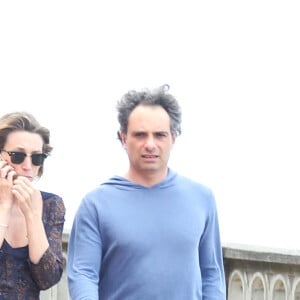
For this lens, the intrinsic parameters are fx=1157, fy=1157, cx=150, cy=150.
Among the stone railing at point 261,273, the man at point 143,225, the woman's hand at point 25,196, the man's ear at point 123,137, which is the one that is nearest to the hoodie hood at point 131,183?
the man at point 143,225

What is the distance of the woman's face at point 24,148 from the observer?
475 centimetres

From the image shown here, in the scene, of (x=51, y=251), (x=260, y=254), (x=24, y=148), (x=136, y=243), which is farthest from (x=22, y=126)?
(x=260, y=254)

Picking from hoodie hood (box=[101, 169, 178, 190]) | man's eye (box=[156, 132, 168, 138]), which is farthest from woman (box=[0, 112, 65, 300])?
man's eye (box=[156, 132, 168, 138])

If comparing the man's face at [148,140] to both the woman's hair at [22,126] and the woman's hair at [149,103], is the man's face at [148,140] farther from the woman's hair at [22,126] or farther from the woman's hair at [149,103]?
the woman's hair at [22,126]

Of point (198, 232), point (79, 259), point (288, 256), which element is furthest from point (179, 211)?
point (288, 256)

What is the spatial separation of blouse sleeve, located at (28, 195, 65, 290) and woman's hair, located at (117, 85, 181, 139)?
502 millimetres

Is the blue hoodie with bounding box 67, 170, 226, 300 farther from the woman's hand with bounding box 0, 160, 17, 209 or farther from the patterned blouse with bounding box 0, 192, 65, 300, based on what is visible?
the woman's hand with bounding box 0, 160, 17, 209

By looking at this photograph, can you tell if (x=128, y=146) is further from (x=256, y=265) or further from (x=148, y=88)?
(x=256, y=265)

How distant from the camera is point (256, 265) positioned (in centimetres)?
663

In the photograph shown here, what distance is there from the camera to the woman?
4.67 metres

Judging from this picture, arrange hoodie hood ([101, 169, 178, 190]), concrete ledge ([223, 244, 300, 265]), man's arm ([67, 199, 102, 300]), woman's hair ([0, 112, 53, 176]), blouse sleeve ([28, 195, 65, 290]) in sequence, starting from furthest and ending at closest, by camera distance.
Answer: concrete ledge ([223, 244, 300, 265]), woman's hair ([0, 112, 53, 176]), blouse sleeve ([28, 195, 65, 290]), hoodie hood ([101, 169, 178, 190]), man's arm ([67, 199, 102, 300])

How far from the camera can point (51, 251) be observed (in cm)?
470

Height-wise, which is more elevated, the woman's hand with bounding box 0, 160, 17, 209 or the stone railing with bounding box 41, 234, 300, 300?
the woman's hand with bounding box 0, 160, 17, 209

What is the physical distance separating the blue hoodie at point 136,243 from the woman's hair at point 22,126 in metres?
0.40
